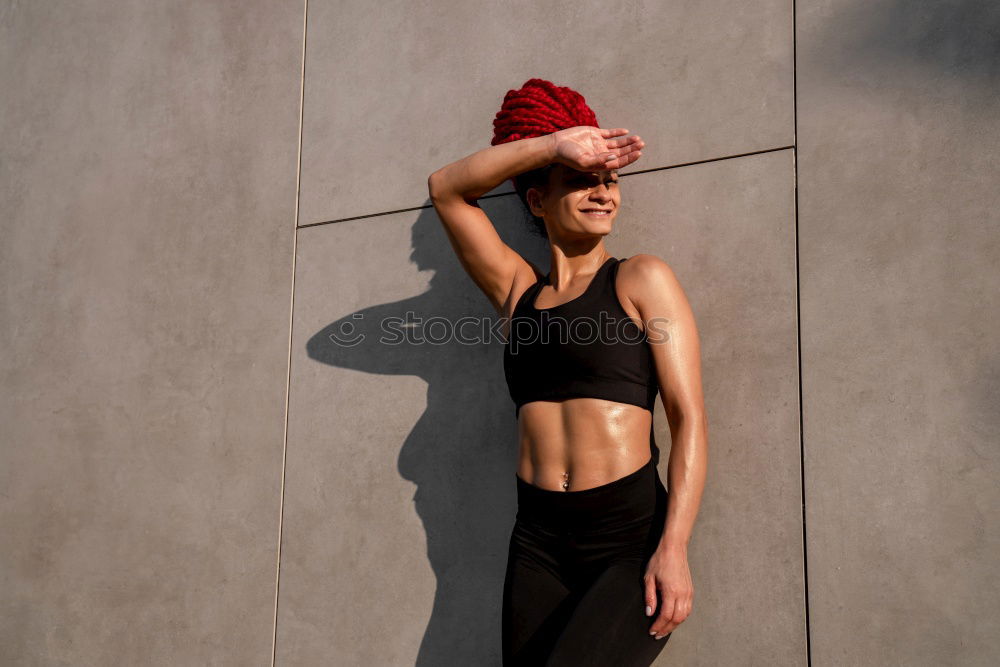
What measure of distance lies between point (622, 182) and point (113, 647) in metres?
2.74

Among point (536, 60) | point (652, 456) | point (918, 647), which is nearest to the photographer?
point (918, 647)

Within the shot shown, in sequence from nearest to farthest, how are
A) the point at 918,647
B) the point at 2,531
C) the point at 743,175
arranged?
the point at 918,647
the point at 743,175
the point at 2,531

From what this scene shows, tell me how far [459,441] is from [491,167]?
39.4 inches

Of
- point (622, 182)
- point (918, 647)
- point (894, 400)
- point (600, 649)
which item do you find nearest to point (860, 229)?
point (894, 400)

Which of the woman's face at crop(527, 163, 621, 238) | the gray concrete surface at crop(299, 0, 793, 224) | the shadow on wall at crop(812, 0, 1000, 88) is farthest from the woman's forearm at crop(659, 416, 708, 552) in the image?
the shadow on wall at crop(812, 0, 1000, 88)

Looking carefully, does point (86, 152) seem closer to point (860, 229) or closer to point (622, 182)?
point (622, 182)

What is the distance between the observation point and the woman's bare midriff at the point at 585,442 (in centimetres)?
247

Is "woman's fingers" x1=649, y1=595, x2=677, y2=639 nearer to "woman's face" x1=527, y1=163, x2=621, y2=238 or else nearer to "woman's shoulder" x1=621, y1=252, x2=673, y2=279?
"woman's shoulder" x1=621, y1=252, x2=673, y2=279

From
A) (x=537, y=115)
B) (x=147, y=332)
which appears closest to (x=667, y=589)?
(x=537, y=115)

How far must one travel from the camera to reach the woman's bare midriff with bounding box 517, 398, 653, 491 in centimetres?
247

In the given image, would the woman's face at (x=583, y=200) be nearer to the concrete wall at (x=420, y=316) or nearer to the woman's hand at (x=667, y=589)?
the concrete wall at (x=420, y=316)

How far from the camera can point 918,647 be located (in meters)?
2.45

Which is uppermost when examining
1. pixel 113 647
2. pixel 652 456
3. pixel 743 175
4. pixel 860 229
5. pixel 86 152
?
pixel 86 152

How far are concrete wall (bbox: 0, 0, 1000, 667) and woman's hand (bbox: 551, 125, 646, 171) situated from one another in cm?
46
